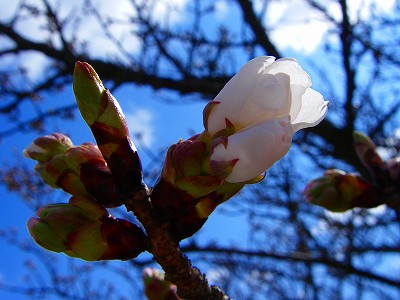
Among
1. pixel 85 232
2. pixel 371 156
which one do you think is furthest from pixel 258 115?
pixel 371 156

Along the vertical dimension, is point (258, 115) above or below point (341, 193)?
below

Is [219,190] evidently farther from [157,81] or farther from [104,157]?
[157,81]

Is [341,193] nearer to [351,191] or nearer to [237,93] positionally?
[351,191]

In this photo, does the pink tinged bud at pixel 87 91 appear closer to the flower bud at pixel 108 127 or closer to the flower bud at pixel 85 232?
the flower bud at pixel 108 127

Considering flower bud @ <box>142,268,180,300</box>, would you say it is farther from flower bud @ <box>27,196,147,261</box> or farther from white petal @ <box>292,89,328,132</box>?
white petal @ <box>292,89,328,132</box>

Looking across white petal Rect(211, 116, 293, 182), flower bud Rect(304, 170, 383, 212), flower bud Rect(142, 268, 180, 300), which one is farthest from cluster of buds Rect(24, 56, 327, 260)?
flower bud Rect(304, 170, 383, 212)
